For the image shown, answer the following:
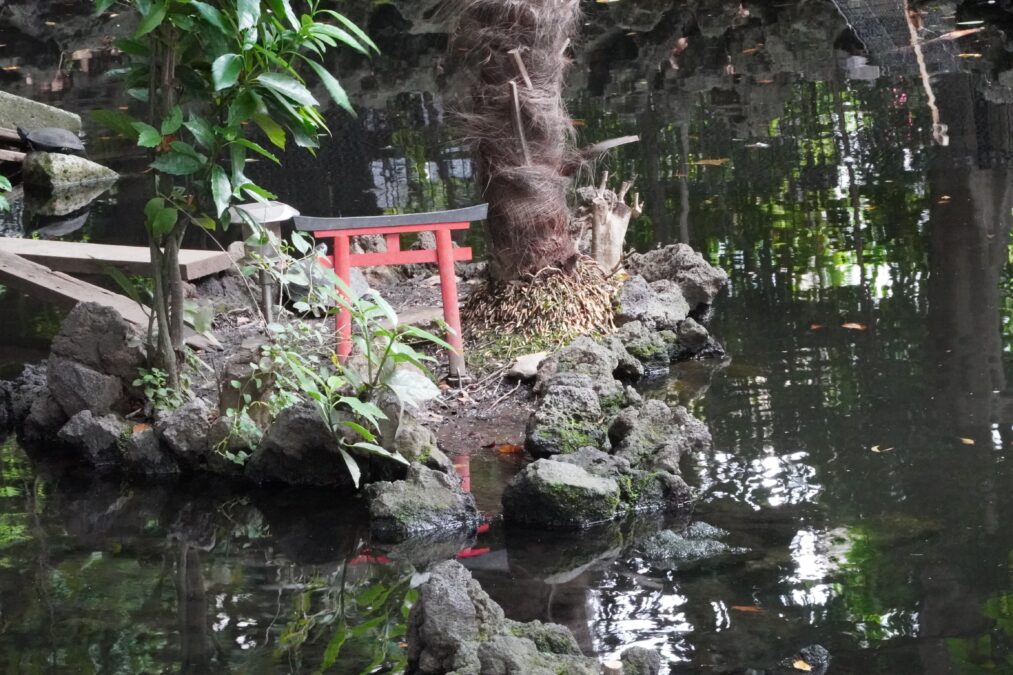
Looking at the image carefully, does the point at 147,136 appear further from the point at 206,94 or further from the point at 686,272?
the point at 686,272

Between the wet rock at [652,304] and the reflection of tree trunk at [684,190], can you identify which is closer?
the wet rock at [652,304]

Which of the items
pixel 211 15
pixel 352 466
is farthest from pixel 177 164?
pixel 352 466

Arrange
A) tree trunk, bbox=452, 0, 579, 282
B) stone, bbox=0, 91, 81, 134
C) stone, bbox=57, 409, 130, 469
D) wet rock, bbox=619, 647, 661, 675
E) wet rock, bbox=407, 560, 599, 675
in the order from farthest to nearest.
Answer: stone, bbox=0, 91, 81, 134
tree trunk, bbox=452, 0, 579, 282
stone, bbox=57, 409, 130, 469
wet rock, bbox=619, 647, 661, 675
wet rock, bbox=407, 560, 599, 675

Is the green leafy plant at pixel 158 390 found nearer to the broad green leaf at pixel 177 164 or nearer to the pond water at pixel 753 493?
the pond water at pixel 753 493

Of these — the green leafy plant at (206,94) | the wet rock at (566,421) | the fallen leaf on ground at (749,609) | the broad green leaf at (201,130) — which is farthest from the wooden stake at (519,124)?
the fallen leaf on ground at (749,609)

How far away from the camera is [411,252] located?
21.6 feet

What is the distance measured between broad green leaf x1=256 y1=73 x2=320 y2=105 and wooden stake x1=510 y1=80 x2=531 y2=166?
1.82 meters

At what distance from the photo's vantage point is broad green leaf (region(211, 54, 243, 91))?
498 centimetres

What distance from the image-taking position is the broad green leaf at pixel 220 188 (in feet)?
17.5

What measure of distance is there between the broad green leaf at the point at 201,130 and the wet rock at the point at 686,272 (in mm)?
2972

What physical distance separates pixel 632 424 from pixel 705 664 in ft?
5.64

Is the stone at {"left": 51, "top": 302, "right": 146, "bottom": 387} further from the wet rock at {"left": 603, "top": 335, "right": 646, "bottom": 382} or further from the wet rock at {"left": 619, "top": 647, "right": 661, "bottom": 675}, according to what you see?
the wet rock at {"left": 619, "top": 647, "right": 661, "bottom": 675}

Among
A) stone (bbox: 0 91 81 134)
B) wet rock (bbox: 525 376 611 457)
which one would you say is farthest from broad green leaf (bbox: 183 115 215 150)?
stone (bbox: 0 91 81 134)

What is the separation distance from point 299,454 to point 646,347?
2070 millimetres
